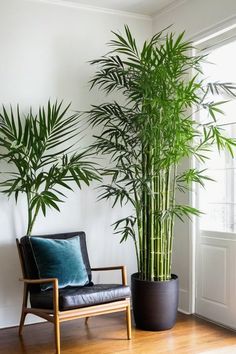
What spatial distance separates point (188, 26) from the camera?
13.4ft

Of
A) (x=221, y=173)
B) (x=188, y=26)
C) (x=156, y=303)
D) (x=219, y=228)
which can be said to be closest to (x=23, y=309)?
(x=156, y=303)

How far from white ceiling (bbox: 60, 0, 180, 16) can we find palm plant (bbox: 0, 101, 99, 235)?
1.04m

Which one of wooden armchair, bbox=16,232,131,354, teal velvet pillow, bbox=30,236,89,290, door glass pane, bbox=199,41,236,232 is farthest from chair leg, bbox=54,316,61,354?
door glass pane, bbox=199,41,236,232

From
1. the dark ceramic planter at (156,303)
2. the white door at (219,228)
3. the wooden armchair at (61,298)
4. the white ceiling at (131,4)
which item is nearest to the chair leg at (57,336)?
the wooden armchair at (61,298)

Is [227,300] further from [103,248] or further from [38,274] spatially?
[38,274]

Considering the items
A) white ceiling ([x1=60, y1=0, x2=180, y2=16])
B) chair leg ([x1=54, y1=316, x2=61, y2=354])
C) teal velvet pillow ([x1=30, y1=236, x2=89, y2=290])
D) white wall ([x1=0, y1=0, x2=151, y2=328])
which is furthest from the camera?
white ceiling ([x1=60, y1=0, x2=180, y2=16])

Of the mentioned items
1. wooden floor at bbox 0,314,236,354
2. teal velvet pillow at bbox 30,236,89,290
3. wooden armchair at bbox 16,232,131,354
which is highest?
teal velvet pillow at bbox 30,236,89,290

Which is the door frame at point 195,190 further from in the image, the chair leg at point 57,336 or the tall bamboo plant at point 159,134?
the chair leg at point 57,336

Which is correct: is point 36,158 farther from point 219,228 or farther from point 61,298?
point 219,228

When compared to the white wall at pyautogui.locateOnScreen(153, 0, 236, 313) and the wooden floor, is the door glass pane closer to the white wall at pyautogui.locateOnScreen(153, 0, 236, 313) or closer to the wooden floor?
the white wall at pyautogui.locateOnScreen(153, 0, 236, 313)

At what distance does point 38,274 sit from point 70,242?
1.25 ft

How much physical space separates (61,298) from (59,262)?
43 centimetres

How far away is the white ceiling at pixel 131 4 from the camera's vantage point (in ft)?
13.7

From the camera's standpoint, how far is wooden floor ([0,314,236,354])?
3236 mm
